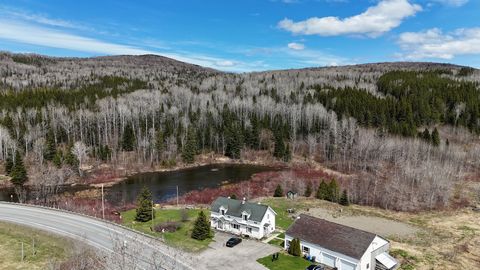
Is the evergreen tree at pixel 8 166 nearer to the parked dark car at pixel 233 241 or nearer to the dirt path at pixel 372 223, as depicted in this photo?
the parked dark car at pixel 233 241

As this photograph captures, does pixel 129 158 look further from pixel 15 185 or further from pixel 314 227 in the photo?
pixel 314 227

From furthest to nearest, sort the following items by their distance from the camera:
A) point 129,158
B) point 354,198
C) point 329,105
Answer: point 329,105
point 129,158
point 354,198

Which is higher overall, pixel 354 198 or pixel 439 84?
pixel 439 84

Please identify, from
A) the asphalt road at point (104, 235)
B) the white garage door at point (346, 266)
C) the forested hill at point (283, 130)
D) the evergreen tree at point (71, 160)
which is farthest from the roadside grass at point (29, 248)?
the evergreen tree at point (71, 160)

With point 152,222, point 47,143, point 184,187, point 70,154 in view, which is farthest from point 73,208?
point 47,143

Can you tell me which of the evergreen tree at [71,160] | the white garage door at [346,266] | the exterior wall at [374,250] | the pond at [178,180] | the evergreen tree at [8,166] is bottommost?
the pond at [178,180]

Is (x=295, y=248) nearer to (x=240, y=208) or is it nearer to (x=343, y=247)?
(x=343, y=247)

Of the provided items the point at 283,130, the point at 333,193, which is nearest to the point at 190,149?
the point at 283,130
